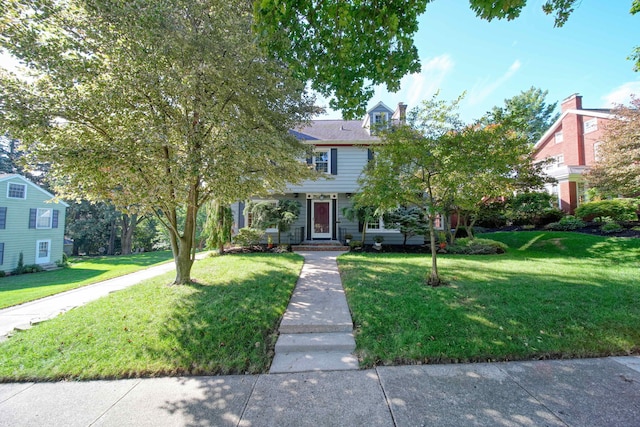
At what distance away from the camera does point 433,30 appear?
17.1 feet

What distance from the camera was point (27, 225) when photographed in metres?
18.4

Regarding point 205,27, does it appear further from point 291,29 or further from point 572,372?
point 572,372

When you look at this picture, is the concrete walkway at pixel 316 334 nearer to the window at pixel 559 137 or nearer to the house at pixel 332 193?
the house at pixel 332 193

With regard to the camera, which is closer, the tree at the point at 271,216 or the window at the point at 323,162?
the tree at the point at 271,216

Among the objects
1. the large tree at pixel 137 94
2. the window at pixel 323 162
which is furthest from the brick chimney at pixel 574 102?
the large tree at pixel 137 94

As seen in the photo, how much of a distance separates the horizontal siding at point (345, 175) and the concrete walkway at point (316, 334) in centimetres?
789

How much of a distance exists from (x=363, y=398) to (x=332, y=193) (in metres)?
11.2

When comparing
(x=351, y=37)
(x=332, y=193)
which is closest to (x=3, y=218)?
(x=332, y=193)

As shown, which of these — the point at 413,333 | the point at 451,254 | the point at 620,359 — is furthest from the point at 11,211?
the point at 620,359

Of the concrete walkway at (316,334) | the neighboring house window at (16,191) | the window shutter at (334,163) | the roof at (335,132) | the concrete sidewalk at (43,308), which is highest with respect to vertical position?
the roof at (335,132)

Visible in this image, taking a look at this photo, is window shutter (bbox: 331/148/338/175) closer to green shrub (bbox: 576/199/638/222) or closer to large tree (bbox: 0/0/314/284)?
large tree (bbox: 0/0/314/284)

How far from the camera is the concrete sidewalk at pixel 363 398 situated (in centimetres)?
232

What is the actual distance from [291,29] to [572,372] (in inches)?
228

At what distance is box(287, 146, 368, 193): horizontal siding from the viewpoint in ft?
43.0
